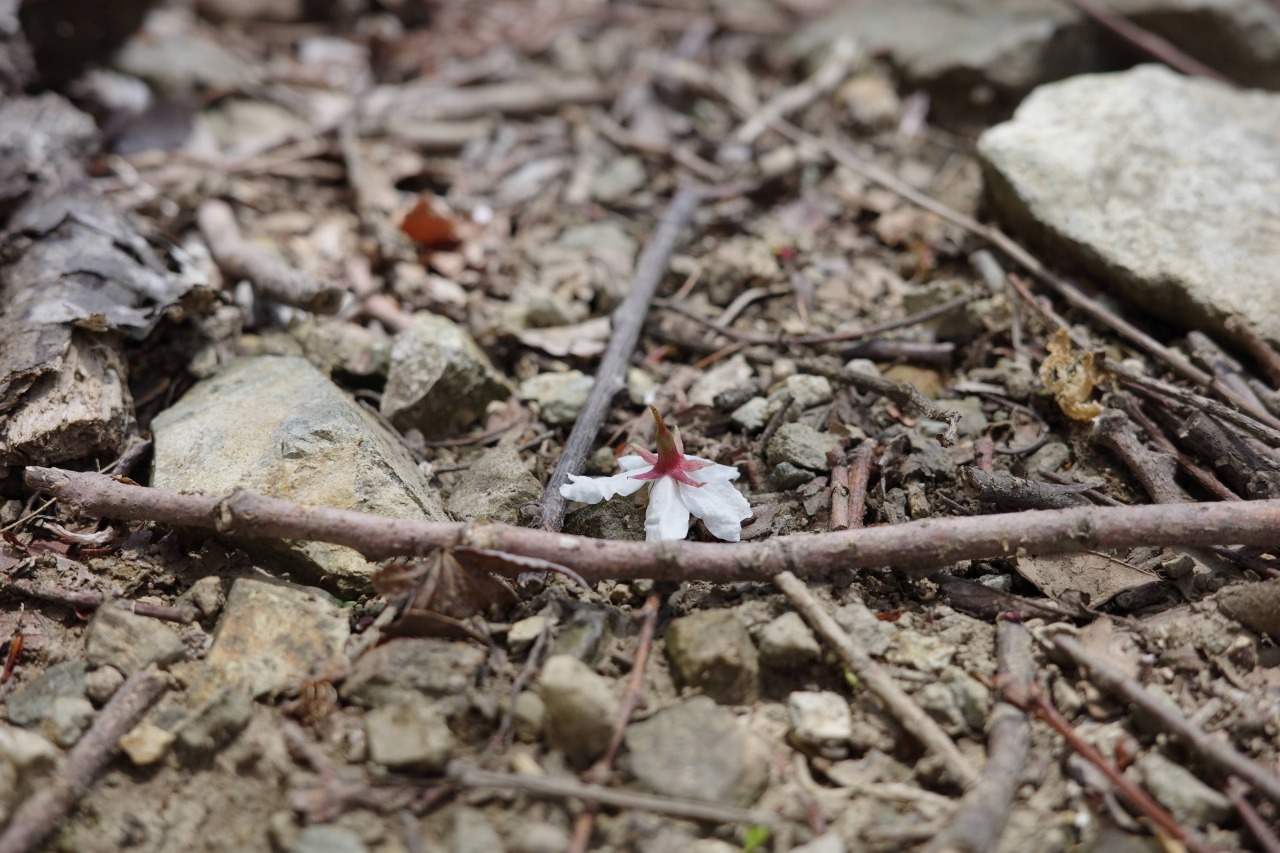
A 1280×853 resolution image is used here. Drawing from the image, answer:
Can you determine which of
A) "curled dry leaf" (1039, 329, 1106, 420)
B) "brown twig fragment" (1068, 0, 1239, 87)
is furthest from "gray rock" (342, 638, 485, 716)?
"brown twig fragment" (1068, 0, 1239, 87)

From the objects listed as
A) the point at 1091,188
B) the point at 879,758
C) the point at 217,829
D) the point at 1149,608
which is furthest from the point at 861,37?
the point at 217,829

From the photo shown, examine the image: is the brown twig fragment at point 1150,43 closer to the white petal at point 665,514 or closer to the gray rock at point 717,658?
the white petal at point 665,514

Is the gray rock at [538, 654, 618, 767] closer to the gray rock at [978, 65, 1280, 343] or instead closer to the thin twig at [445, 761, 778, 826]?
the thin twig at [445, 761, 778, 826]

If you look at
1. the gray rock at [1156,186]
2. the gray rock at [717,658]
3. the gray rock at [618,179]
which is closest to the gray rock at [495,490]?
the gray rock at [717,658]

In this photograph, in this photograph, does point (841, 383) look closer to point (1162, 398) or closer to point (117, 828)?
point (1162, 398)

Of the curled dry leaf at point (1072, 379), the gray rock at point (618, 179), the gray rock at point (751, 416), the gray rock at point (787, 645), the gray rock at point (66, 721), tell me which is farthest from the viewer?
the gray rock at point (618, 179)

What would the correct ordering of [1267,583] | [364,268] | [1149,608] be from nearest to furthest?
[1267,583] → [1149,608] → [364,268]

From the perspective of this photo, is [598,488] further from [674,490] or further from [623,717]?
[623,717]
